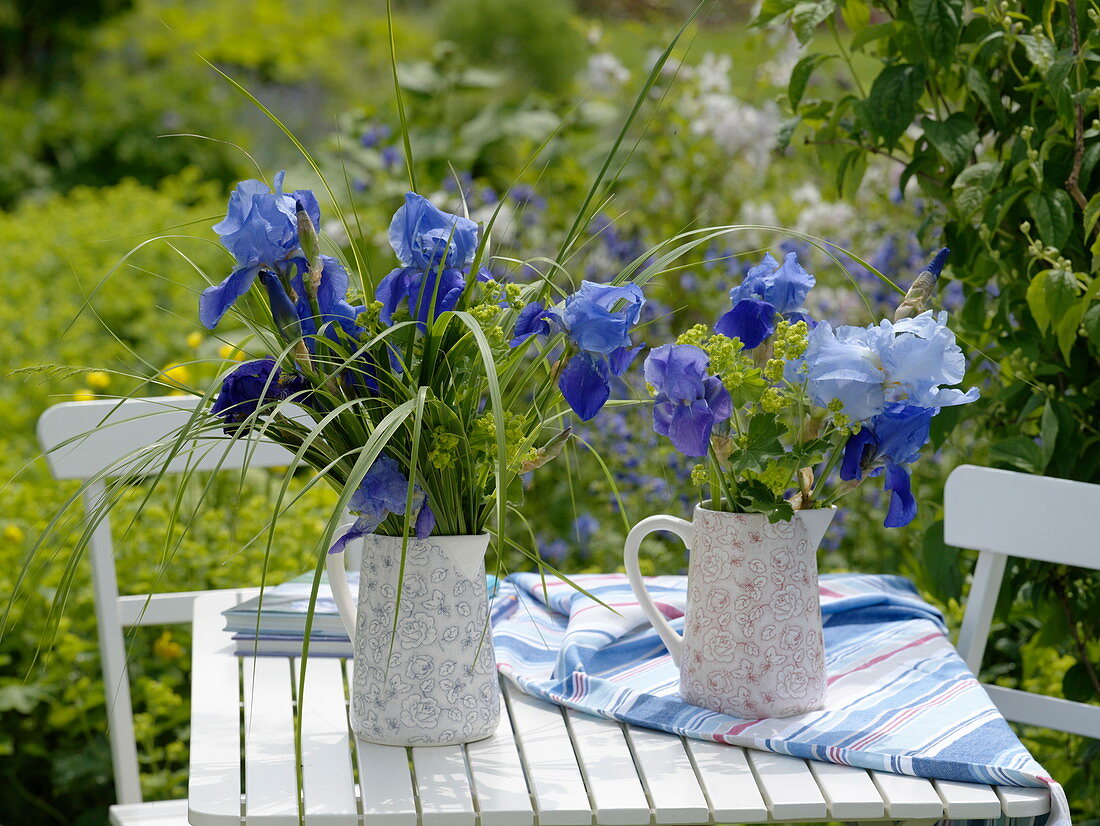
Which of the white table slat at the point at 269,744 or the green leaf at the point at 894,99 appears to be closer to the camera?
the white table slat at the point at 269,744

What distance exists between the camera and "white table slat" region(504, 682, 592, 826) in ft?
3.67

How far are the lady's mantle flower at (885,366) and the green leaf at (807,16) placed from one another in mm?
733

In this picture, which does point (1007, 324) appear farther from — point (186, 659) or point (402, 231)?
point (186, 659)

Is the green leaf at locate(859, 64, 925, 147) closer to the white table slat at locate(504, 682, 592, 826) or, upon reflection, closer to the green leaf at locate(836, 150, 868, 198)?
the green leaf at locate(836, 150, 868, 198)

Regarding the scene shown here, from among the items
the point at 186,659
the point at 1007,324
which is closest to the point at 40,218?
the point at 186,659

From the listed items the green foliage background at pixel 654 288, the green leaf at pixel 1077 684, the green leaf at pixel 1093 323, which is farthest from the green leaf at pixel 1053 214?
the green leaf at pixel 1077 684

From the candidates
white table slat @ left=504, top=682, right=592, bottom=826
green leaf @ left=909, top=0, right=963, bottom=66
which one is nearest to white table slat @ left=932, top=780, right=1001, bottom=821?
white table slat @ left=504, top=682, right=592, bottom=826

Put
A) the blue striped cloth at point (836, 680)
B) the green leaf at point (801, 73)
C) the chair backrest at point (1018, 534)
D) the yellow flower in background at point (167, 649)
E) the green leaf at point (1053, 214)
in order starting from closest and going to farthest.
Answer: the blue striped cloth at point (836, 680)
the chair backrest at point (1018, 534)
the green leaf at point (1053, 214)
the green leaf at point (801, 73)
the yellow flower in background at point (167, 649)

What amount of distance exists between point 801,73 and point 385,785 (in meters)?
1.19

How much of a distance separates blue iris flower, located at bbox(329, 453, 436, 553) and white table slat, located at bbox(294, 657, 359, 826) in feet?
0.60

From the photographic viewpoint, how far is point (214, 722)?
52.4 inches

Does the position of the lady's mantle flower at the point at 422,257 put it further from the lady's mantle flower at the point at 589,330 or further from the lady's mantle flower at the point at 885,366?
the lady's mantle flower at the point at 885,366

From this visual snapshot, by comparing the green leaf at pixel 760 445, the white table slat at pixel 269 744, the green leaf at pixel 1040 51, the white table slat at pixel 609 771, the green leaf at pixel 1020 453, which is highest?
the green leaf at pixel 1040 51

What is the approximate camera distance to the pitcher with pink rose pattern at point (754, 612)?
4.11 feet
